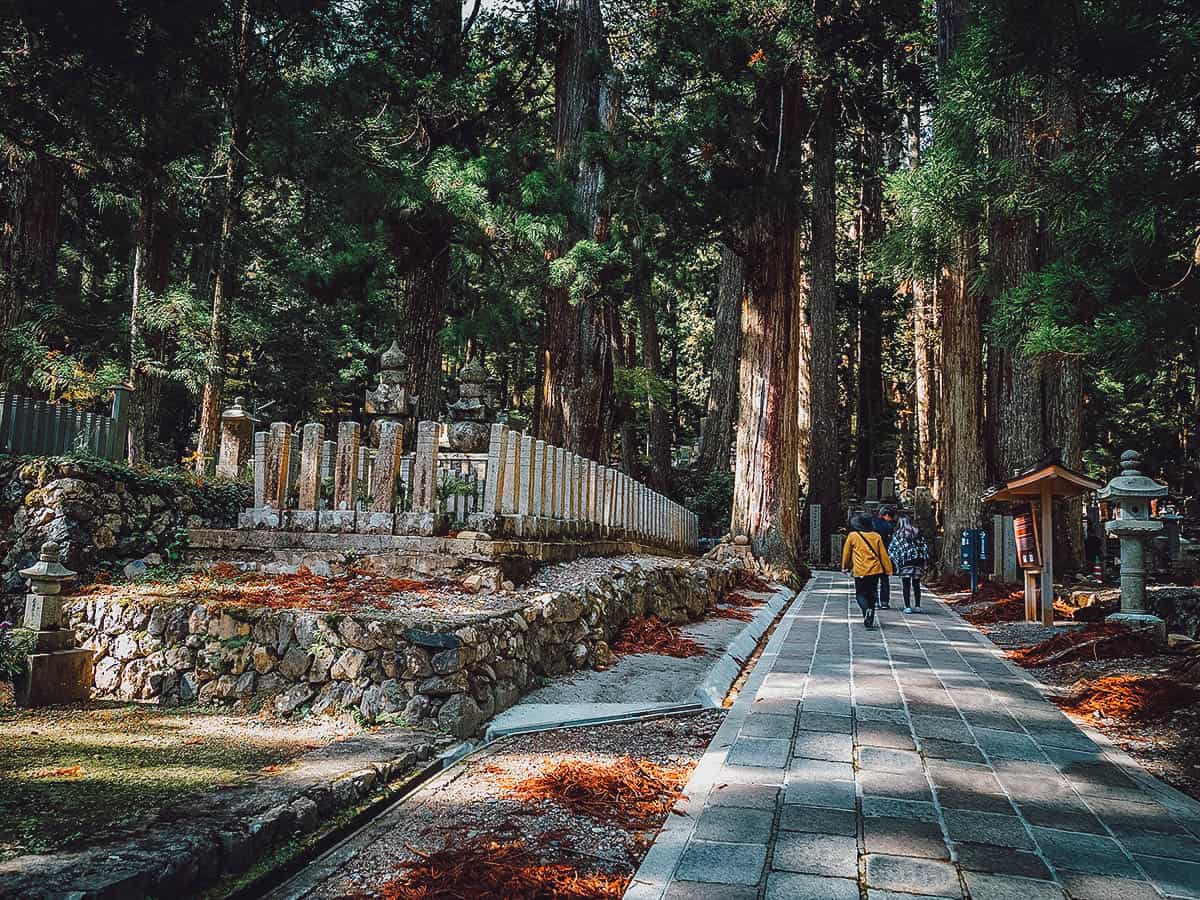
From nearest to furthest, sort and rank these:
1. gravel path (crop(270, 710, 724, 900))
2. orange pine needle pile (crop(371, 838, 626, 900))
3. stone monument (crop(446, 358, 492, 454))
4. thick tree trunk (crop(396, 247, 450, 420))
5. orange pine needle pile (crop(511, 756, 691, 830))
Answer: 1. orange pine needle pile (crop(371, 838, 626, 900))
2. gravel path (crop(270, 710, 724, 900))
3. orange pine needle pile (crop(511, 756, 691, 830))
4. stone monument (crop(446, 358, 492, 454))
5. thick tree trunk (crop(396, 247, 450, 420))

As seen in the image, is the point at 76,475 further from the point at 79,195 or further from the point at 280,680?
the point at 79,195

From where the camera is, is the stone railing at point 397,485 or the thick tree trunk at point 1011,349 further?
the thick tree trunk at point 1011,349

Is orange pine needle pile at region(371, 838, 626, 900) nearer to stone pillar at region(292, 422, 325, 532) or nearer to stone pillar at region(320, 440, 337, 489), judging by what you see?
stone pillar at region(292, 422, 325, 532)

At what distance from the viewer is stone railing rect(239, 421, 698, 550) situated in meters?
7.02

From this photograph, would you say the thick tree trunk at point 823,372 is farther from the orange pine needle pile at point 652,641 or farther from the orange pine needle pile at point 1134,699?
the orange pine needle pile at point 1134,699

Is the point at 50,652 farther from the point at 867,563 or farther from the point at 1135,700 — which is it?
the point at 867,563

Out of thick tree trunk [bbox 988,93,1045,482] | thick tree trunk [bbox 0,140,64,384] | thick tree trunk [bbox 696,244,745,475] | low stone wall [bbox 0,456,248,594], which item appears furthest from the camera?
thick tree trunk [bbox 696,244,745,475]

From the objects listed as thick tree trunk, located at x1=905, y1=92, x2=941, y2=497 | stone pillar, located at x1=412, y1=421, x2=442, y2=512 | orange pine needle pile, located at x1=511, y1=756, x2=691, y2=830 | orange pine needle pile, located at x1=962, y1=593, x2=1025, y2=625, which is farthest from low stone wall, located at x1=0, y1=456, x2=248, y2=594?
thick tree trunk, located at x1=905, y1=92, x2=941, y2=497

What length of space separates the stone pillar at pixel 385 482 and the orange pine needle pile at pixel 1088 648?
609cm

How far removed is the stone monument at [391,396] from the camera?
10648 mm

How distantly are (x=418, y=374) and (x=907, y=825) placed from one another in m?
11.8

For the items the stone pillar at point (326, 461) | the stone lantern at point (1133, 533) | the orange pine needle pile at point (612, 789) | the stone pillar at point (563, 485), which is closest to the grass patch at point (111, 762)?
the orange pine needle pile at point (612, 789)

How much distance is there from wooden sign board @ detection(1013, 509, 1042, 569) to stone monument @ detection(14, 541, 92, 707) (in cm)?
998

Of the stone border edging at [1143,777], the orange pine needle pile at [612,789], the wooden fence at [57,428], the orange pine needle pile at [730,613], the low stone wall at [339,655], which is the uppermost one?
the wooden fence at [57,428]
